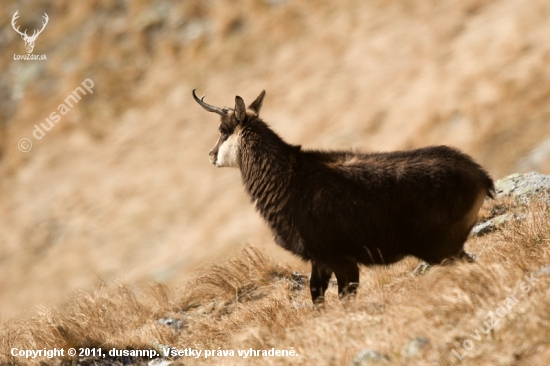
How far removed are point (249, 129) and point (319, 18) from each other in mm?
30808

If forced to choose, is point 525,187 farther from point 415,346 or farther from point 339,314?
point 415,346

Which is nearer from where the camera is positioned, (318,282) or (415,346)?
(415,346)

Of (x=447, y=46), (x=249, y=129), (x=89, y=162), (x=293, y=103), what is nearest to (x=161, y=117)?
(x=89, y=162)

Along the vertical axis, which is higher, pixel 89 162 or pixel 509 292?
pixel 89 162

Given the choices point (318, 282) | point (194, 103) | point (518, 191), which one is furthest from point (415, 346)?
point (194, 103)

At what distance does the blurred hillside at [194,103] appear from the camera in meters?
27.3

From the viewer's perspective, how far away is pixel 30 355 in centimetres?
795

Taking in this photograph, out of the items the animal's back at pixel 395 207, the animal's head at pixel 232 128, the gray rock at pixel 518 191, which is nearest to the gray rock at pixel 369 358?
the animal's back at pixel 395 207

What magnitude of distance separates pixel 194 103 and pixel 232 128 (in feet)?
94.3

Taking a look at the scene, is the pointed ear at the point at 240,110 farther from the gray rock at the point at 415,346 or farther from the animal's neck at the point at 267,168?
the gray rock at the point at 415,346

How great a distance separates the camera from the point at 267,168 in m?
8.01

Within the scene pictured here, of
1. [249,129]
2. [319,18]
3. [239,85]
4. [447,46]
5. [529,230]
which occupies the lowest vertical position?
[529,230]

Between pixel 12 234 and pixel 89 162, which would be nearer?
pixel 12 234

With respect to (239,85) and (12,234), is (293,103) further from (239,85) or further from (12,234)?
(12,234)
